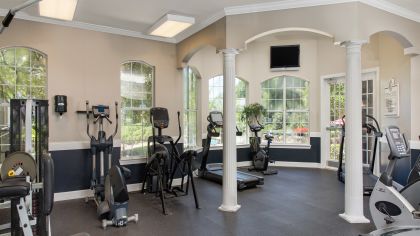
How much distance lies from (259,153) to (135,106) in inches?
129

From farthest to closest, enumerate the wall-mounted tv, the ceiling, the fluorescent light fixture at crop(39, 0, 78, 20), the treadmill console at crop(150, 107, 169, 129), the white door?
the wall-mounted tv < the white door < the treadmill console at crop(150, 107, 169, 129) < the ceiling < the fluorescent light fixture at crop(39, 0, 78, 20)

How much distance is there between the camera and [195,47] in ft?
18.1

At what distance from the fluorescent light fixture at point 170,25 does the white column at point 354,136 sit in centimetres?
232

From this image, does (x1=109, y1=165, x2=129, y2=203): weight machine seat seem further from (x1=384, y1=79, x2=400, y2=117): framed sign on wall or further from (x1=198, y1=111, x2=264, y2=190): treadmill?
(x1=384, y1=79, x2=400, y2=117): framed sign on wall

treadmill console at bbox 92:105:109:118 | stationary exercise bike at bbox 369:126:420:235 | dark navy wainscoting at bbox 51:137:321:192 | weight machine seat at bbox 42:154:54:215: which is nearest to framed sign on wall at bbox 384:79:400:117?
stationary exercise bike at bbox 369:126:420:235

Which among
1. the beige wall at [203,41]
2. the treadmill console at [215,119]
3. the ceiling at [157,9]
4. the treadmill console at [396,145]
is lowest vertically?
the treadmill console at [396,145]

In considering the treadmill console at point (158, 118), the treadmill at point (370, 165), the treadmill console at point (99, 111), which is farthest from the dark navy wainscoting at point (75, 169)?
the treadmill at point (370, 165)

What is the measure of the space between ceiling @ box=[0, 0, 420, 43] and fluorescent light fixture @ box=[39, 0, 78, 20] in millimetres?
182

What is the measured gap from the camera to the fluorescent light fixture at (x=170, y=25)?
4730mm

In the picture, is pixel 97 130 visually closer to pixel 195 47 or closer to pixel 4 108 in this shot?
pixel 4 108

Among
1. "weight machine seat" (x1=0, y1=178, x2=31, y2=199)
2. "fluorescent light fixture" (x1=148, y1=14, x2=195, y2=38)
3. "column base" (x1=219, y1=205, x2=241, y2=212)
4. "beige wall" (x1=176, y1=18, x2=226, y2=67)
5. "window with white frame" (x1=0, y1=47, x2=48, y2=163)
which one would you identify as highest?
"fluorescent light fixture" (x1=148, y1=14, x2=195, y2=38)

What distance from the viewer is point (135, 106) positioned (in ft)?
19.7

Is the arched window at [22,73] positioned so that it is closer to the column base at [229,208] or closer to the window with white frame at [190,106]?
the window with white frame at [190,106]

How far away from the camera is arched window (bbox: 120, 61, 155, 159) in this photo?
19.4ft
